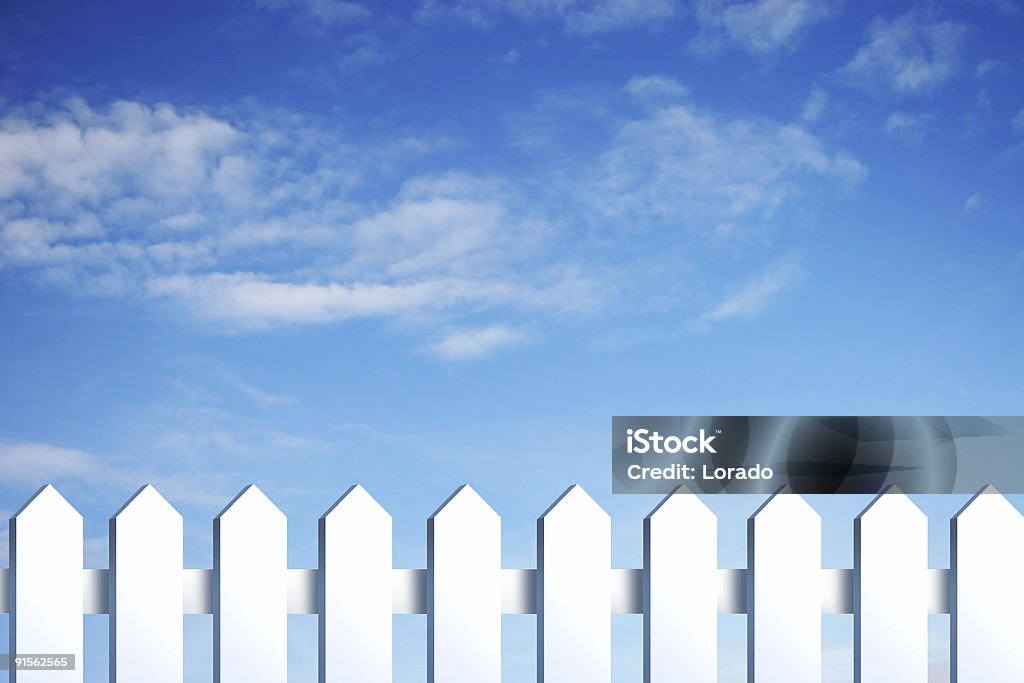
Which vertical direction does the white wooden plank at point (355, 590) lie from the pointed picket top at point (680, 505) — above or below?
below

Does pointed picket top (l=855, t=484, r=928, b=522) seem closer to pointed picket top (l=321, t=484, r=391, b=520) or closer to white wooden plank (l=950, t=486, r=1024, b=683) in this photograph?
white wooden plank (l=950, t=486, r=1024, b=683)

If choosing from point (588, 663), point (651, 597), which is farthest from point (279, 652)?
point (651, 597)

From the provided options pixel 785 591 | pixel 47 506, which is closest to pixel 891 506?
pixel 785 591

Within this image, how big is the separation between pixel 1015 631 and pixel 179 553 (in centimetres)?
294

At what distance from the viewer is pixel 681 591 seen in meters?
3.17

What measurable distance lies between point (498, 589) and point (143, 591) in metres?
1.23

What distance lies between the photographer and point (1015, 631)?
10.7 feet

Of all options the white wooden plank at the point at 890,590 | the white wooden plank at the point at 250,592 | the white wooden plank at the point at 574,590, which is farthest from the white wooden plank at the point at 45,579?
the white wooden plank at the point at 890,590

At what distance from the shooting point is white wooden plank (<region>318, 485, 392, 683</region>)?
10.4 feet

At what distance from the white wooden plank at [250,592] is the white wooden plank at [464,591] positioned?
52cm

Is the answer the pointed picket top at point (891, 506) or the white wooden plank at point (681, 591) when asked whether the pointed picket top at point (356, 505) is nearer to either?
the white wooden plank at point (681, 591)

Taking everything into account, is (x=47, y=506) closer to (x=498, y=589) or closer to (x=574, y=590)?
(x=498, y=589)

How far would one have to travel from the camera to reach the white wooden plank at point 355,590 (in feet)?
10.4

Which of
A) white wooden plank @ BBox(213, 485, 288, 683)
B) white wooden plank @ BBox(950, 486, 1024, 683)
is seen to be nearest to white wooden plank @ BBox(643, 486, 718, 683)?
white wooden plank @ BBox(950, 486, 1024, 683)
